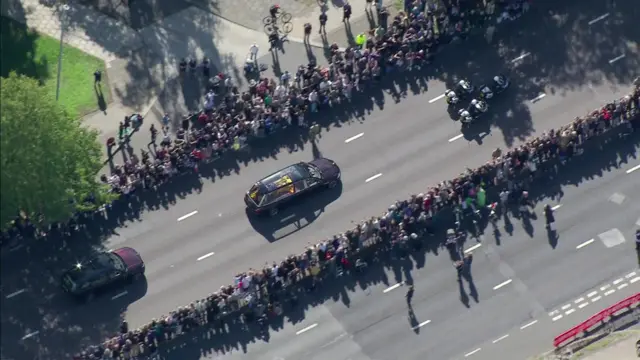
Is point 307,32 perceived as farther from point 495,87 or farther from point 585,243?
point 585,243

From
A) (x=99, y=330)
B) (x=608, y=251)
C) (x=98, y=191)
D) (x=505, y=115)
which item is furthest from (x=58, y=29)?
(x=608, y=251)

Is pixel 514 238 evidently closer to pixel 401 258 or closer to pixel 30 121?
pixel 401 258

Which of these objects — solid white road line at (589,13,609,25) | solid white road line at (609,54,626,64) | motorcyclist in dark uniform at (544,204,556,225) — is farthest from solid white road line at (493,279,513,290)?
solid white road line at (589,13,609,25)

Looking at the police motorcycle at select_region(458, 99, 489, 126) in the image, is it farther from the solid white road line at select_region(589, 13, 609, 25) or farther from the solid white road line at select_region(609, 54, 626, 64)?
the solid white road line at select_region(589, 13, 609, 25)

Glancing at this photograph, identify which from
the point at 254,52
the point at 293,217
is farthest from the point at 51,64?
the point at 293,217

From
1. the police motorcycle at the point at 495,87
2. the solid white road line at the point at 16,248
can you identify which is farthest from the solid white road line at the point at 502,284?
the solid white road line at the point at 16,248
